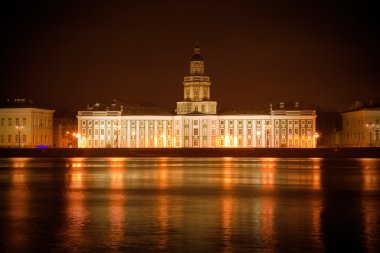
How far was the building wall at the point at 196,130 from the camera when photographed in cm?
14600

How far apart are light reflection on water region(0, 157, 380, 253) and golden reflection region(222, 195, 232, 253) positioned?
0.09 feet

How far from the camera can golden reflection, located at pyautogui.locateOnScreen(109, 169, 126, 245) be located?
19969mm

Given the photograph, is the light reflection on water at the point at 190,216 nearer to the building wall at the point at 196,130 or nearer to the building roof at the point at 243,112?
the building wall at the point at 196,130

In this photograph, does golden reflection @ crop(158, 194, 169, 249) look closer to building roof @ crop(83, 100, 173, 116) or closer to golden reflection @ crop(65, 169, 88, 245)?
golden reflection @ crop(65, 169, 88, 245)

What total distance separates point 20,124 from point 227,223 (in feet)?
377

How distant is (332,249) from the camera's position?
18.0 meters

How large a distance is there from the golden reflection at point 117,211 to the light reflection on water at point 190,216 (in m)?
0.03

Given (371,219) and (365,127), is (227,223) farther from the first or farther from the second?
(365,127)

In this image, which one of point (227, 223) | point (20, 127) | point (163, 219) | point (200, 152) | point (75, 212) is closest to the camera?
point (227, 223)

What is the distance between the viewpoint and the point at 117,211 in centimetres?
2534

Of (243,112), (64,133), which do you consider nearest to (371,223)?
(243,112)

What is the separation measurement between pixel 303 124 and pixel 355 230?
126963 mm

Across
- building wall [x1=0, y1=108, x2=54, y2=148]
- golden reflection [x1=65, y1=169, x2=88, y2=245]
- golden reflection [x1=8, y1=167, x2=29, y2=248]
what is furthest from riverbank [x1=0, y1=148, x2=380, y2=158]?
golden reflection [x1=65, y1=169, x2=88, y2=245]

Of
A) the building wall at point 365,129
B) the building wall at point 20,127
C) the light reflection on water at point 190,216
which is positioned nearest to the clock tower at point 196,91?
the building wall at point 365,129
